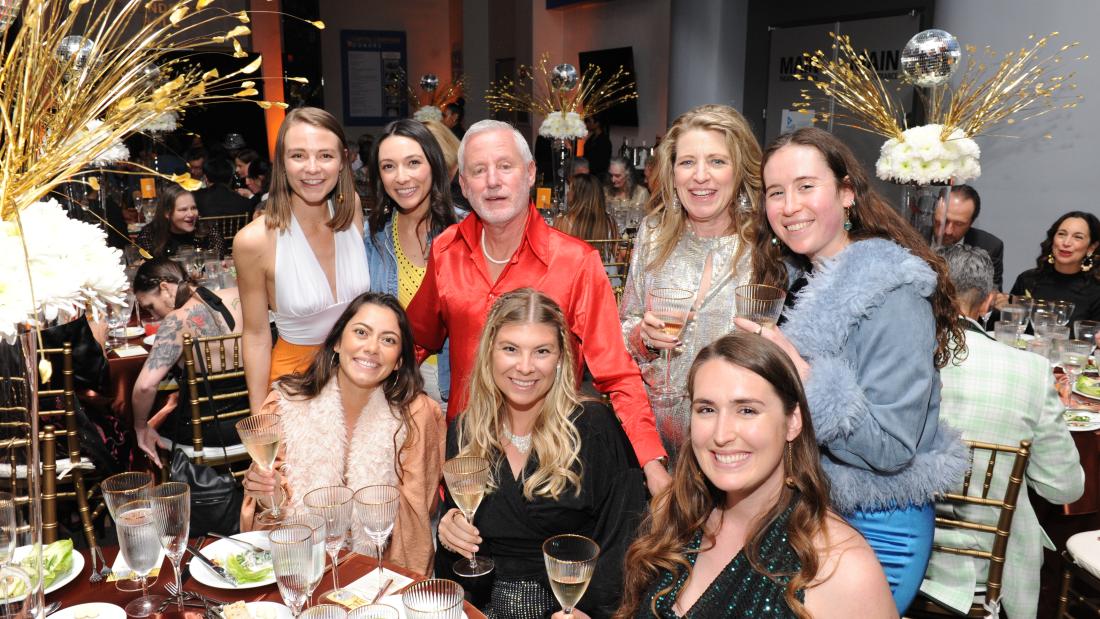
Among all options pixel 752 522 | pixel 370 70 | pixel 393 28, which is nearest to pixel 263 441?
pixel 752 522

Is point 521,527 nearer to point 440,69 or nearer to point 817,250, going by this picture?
point 817,250

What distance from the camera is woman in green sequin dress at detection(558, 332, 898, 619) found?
1562 millimetres

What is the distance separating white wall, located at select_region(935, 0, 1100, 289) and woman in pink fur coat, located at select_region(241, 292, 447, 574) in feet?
15.9

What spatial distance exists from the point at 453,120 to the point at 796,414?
898 centimetres

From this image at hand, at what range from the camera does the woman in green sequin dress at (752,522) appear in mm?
1562

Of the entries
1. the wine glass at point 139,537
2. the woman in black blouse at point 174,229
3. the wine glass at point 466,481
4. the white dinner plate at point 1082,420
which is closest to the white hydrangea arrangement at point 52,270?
the wine glass at point 139,537

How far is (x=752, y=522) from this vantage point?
5.76 ft

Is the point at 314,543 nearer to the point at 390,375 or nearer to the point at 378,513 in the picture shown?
the point at 378,513

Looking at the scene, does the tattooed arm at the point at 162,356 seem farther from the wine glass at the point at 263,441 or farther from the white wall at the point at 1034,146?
the white wall at the point at 1034,146

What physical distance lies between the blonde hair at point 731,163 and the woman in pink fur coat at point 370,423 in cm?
88

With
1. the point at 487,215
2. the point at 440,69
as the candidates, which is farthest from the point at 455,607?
the point at 440,69

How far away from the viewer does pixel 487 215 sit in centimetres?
261

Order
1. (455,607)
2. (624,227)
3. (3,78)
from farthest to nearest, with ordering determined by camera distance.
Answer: (624,227) → (455,607) → (3,78)

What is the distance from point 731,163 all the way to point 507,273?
78cm
